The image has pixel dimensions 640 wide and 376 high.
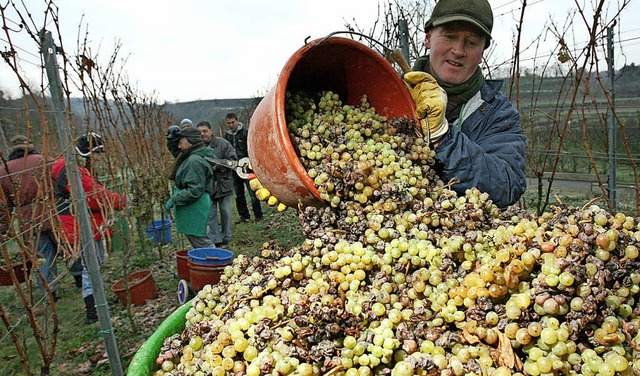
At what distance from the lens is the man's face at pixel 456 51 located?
2.05m

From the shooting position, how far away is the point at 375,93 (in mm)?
2070

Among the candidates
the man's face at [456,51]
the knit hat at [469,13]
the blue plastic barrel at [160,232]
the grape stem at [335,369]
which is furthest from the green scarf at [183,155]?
the grape stem at [335,369]

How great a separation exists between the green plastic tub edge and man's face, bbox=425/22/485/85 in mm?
1734

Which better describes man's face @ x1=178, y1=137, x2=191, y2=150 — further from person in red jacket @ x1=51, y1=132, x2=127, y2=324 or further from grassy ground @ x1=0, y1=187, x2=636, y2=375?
grassy ground @ x1=0, y1=187, x2=636, y2=375

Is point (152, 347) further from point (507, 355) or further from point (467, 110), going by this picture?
point (467, 110)

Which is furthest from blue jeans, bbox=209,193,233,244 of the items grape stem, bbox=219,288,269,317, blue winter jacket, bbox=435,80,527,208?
grape stem, bbox=219,288,269,317

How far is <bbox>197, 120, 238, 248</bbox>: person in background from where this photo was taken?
6.79 meters

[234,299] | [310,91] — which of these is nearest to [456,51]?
[310,91]

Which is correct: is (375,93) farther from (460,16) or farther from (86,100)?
(86,100)

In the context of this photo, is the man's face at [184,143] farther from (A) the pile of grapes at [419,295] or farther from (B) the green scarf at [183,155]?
(A) the pile of grapes at [419,295]

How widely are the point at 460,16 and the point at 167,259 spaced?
Answer: 623 cm

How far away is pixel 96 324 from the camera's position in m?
4.61

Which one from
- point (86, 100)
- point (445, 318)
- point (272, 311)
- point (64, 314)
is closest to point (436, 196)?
point (445, 318)

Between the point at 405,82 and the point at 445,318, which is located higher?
the point at 405,82
